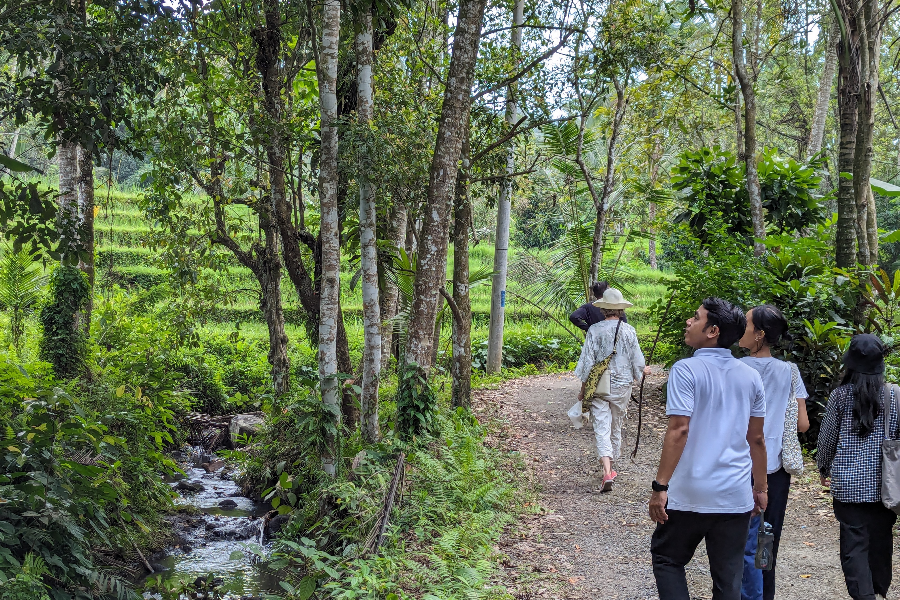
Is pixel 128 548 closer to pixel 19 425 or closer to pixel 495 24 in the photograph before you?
pixel 19 425

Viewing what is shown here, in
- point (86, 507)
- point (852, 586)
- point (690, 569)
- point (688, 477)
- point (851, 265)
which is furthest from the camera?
point (851, 265)

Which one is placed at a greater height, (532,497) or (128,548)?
(532,497)

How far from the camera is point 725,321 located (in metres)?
3.32

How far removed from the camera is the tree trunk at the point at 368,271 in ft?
25.3

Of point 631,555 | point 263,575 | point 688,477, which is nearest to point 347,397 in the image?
point 263,575

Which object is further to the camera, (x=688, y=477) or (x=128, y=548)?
(x=128, y=548)

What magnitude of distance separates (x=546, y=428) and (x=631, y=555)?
4.49 meters

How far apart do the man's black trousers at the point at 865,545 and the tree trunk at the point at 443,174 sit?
4432mm

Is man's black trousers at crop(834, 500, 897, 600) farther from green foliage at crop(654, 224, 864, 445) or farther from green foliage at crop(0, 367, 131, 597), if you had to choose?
green foliage at crop(0, 367, 131, 597)

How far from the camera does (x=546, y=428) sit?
32.3 feet

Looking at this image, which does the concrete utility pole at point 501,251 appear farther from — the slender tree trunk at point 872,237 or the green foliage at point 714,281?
the slender tree trunk at point 872,237

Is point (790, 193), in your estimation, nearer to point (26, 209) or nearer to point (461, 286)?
point (461, 286)

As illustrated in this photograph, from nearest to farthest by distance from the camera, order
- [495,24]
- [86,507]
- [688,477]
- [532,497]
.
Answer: [688,477]
[86,507]
[532,497]
[495,24]

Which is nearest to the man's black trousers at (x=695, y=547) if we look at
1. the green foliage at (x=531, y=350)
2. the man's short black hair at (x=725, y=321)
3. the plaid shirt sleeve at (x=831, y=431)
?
the man's short black hair at (x=725, y=321)
